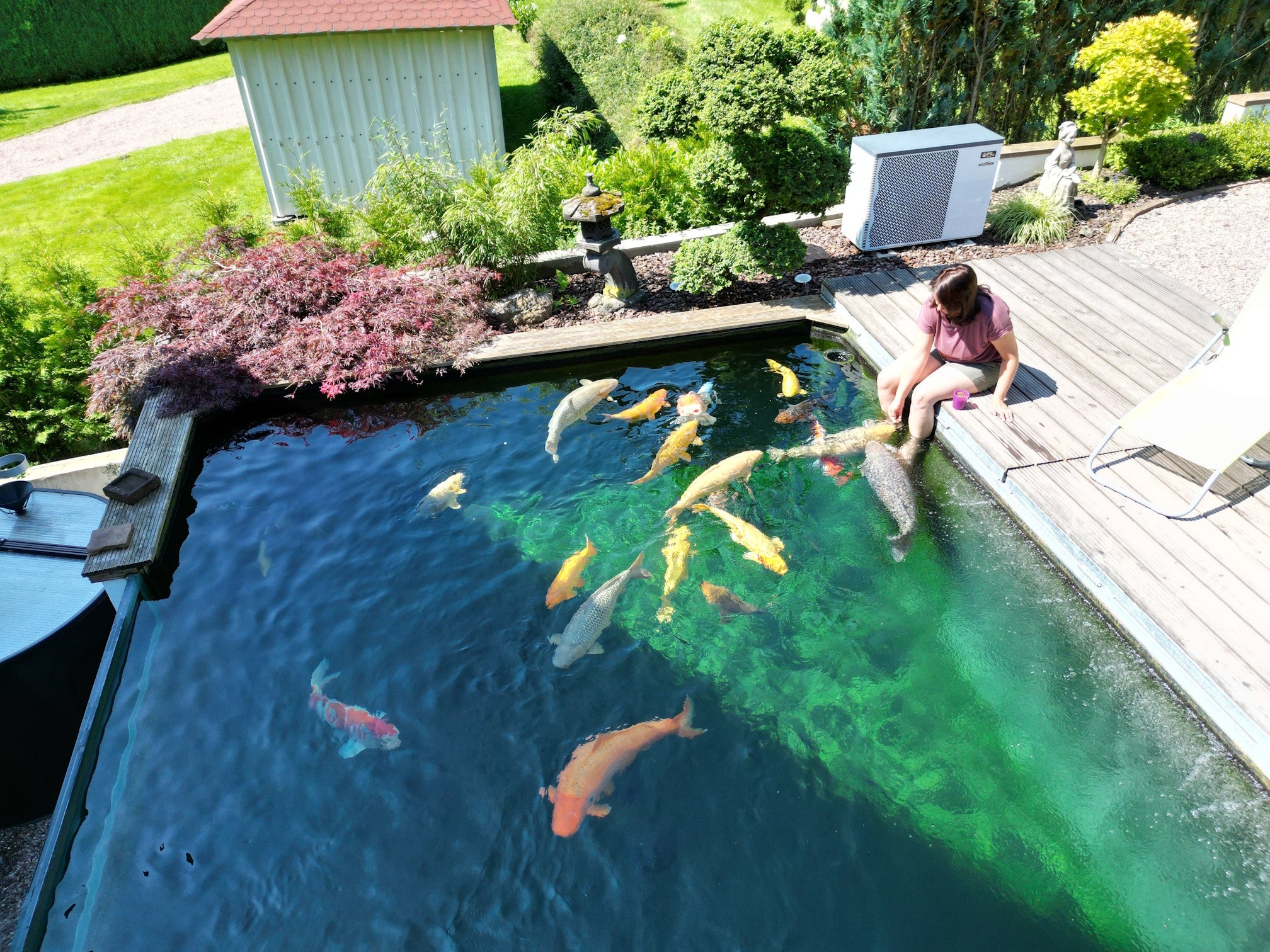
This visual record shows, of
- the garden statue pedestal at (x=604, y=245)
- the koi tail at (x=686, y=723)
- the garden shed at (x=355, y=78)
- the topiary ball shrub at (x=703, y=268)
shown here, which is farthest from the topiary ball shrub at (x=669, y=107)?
the koi tail at (x=686, y=723)

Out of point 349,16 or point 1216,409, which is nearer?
point 1216,409

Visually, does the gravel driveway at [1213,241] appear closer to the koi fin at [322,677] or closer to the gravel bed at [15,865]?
the koi fin at [322,677]

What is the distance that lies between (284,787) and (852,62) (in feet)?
37.4

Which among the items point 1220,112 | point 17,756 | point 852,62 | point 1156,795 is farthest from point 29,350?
point 1220,112

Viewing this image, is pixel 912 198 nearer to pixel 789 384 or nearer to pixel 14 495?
pixel 789 384

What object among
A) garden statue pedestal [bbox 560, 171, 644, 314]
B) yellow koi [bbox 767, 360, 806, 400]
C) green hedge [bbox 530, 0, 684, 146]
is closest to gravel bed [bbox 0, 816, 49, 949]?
yellow koi [bbox 767, 360, 806, 400]

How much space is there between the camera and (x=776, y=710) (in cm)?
428

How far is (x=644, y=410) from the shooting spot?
6430mm

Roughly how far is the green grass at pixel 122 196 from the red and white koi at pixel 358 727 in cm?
792

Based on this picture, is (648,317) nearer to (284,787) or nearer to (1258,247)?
(284,787)

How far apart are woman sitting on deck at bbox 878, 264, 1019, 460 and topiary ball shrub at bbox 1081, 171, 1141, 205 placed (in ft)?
16.6

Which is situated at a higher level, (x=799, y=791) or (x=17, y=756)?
(x=799, y=791)

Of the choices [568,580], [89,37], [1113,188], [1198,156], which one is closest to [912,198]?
[1113,188]

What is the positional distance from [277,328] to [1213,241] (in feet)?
32.1
